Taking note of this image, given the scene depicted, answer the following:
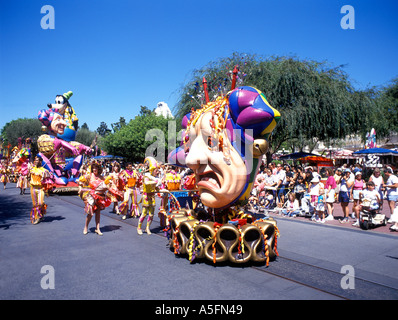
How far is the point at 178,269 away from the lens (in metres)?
4.52

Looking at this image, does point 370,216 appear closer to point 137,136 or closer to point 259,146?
point 259,146

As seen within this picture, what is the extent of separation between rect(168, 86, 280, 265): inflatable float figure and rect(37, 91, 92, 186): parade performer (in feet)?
37.3

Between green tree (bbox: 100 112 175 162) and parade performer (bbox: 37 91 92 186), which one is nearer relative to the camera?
parade performer (bbox: 37 91 92 186)

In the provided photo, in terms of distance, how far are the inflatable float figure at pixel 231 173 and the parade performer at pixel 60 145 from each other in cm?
1137

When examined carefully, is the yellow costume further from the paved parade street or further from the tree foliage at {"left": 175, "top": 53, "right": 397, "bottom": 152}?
the tree foliage at {"left": 175, "top": 53, "right": 397, "bottom": 152}

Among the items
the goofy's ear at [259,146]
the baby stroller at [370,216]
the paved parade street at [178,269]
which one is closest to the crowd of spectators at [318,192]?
the baby stroller at [370,216]

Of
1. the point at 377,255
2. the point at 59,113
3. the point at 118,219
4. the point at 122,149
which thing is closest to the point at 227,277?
the point at 377,255

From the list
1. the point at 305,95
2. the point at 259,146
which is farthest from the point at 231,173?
the point at 305,95

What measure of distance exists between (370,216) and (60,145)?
13515 millimetres

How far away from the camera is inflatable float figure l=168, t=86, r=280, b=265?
15.0 ft

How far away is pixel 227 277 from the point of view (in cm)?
420

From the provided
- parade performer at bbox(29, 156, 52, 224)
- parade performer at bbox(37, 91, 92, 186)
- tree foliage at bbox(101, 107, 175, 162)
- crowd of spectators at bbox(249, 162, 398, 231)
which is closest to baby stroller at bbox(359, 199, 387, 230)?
crowd of spectators at bbox(249, 162, 398, 231)
